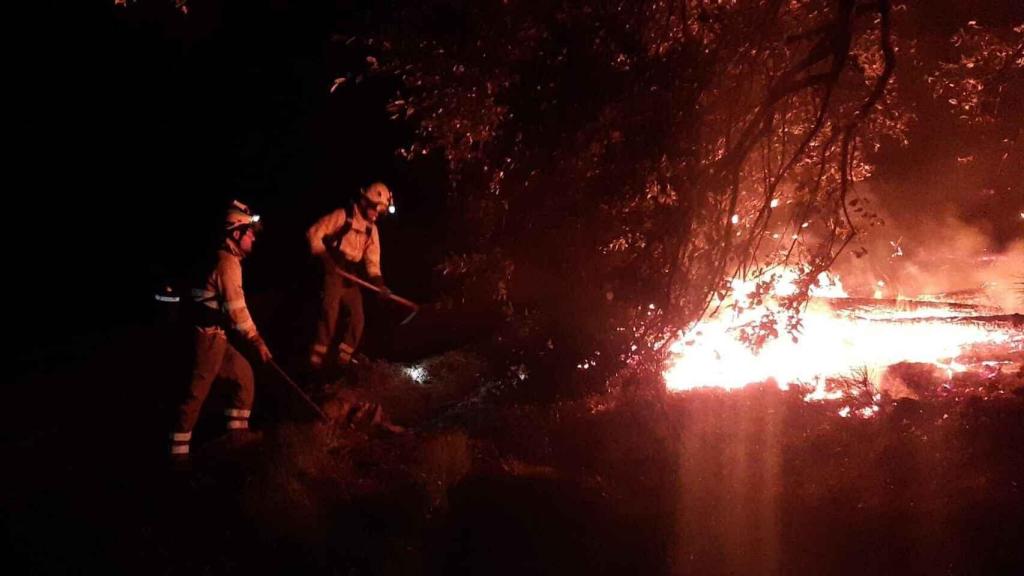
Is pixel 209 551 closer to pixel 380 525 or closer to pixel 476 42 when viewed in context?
pixel 380 525

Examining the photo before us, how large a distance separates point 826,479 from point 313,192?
9040 millimetres

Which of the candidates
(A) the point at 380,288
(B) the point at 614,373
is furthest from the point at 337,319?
(B) the point at 614,373

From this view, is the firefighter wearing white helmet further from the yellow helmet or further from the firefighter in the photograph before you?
the firefighter

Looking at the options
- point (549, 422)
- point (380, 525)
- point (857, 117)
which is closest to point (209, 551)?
point (380, 525)

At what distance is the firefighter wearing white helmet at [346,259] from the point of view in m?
7.57

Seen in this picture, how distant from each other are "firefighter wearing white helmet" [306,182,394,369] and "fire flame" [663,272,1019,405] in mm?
3092

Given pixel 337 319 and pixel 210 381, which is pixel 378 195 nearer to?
pixel 337 319

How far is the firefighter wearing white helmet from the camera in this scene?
7.57 metres

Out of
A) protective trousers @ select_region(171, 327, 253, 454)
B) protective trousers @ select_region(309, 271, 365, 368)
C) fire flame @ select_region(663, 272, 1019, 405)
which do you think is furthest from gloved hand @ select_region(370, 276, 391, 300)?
fire flame @ select_region(663, 272, 1019, 405)

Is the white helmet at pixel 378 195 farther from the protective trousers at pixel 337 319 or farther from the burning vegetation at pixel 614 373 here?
the burning vegetation at pixel 614 373

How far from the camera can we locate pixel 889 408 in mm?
6000

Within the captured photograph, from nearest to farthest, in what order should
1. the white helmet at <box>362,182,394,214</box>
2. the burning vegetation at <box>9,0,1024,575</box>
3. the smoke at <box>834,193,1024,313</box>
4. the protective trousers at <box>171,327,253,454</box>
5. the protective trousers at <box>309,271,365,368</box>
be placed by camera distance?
the burning vegetation at <box>9,0,1024,575</box>, the protective trousers at <box>171,327,253,454</box>, the white helmet at <box>362,182,394,214</box>, the protective trousers at <box>309,271,365,368</box>, the smoke at <box>834,193,1024,313</box>

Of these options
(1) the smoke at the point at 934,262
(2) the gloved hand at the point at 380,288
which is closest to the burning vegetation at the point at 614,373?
(2) the gloved hand at the point at 380,288

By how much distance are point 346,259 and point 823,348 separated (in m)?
5.05
